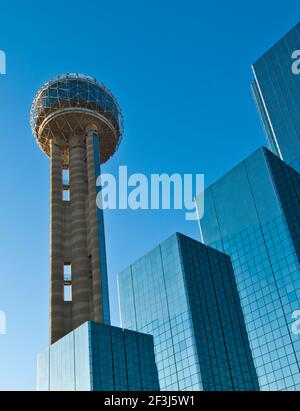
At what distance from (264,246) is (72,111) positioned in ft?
226

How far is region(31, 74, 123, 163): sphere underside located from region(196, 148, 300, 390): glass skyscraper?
43562 mm

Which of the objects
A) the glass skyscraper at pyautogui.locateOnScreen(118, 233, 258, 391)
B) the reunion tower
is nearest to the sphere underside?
the reunion tower

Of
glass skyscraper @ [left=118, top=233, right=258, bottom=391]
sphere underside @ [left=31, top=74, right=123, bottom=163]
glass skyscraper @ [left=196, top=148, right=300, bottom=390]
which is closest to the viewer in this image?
glass skyscraper @ [left=118, top=233, right=258, bottom=391]

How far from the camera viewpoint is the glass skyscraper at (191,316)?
436 feet

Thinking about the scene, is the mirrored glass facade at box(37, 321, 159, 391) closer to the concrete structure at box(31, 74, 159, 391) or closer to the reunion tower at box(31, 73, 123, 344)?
the concrete structure at box(31, 74, 159, 391)

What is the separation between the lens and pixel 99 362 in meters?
101

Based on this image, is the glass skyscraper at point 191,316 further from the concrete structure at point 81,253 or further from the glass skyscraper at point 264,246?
the concrete structure at point 81,253

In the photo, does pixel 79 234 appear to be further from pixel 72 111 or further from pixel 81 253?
pixel 72 111

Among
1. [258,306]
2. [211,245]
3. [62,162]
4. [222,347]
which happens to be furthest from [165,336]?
[62,162]

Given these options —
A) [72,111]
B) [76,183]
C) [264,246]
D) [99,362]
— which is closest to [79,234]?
[76,183]

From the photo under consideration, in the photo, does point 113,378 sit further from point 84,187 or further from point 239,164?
point 239,164

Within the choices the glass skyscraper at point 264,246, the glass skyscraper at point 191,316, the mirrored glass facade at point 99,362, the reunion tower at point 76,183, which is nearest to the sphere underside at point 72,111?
the reunion tower at point 76,183

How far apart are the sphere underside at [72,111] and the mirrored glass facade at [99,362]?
7107 centimetres

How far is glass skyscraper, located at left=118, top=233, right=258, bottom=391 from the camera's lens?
436 feet
